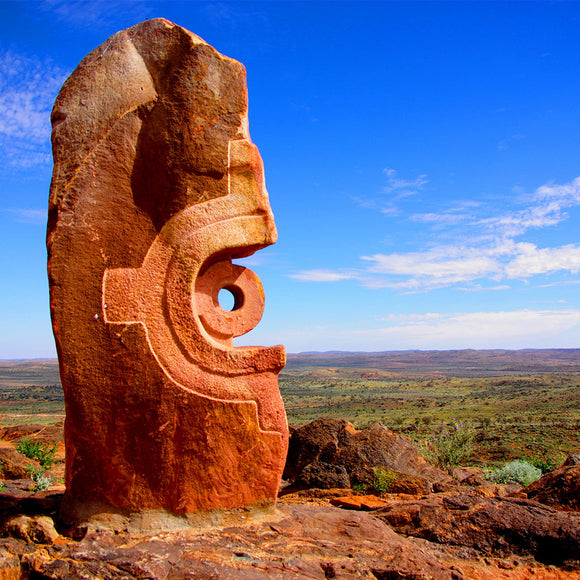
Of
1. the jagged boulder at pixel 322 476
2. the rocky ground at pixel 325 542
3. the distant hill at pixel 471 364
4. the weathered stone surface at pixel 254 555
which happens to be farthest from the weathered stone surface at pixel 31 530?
the distant hill at pixel 471 364

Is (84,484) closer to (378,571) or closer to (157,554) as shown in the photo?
(157,554)

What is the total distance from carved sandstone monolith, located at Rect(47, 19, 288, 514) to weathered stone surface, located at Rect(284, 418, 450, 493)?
4940mm

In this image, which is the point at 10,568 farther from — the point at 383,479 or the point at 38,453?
the point at 38,453

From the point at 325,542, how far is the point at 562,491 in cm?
388

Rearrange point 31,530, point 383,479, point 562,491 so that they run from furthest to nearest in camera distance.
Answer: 1. point 383,479
2. point 562,491
3. point 31,530

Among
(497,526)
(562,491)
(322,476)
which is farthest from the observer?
(322,476)

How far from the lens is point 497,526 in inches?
225

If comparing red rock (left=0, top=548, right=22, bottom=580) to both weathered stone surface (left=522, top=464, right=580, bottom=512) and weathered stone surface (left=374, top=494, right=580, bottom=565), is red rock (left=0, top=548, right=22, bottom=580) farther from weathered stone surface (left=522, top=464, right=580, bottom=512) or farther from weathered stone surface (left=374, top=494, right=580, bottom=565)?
weathered stone surface (left=522, top=464, right=580, bottom=512)

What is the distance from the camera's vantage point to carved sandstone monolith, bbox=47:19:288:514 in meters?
5.08

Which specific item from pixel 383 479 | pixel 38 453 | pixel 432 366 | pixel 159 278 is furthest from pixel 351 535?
pixel 432 366

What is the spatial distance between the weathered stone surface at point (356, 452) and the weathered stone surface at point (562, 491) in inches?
87.0

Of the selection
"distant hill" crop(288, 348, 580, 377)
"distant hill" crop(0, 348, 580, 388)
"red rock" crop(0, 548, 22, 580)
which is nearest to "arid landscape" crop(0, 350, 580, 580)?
"red rock" crop(0, 548, 22, 580)

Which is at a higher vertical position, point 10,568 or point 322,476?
point 10,568

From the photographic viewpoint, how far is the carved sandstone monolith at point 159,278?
5078mm
